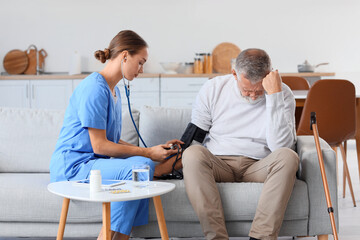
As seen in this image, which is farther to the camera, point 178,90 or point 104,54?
point 178,90

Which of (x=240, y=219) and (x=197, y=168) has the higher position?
(x=197, y=168)

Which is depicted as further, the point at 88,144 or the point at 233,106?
the point at 233,106

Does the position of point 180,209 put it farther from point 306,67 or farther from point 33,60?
point 33,60

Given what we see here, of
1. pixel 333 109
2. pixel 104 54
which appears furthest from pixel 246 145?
pixel 333 109

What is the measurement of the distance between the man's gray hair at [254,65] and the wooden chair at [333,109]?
1242 mm

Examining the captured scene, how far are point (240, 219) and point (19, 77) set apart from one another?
449cm

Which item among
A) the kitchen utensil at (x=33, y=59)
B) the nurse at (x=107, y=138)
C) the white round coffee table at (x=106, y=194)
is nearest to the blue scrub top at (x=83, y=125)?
the nurse at (x=107, y=138)

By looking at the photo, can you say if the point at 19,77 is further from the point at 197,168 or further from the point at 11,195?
the point at 197,168

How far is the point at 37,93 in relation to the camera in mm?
5941


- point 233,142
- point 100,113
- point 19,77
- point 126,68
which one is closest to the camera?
point 100,113

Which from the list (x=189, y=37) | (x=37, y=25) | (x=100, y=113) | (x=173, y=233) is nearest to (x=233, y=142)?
(x=173, y=233)

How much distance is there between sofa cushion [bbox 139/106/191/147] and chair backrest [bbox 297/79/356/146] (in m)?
1.12

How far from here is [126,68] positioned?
2.24 meters

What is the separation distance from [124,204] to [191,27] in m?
4.60
